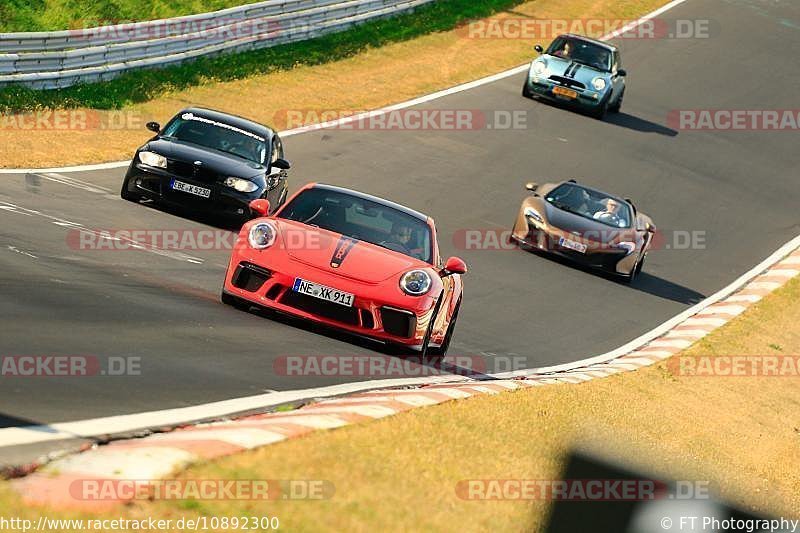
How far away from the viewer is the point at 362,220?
1187 cm

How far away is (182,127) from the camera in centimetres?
1802

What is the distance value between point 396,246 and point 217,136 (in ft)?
23.3

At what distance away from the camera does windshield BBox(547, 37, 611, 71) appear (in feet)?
98.7

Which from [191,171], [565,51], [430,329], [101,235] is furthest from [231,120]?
[565,51]

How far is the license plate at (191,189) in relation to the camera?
16922 millimetres

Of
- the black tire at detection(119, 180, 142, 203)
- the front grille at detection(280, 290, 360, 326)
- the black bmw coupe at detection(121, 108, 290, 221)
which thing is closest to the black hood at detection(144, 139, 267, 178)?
the black bmw coupe at detection(121, 108, 290, 221)

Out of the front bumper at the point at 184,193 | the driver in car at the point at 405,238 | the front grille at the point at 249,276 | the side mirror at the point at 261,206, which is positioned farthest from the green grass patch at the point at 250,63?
the front grille at the point at 249,276

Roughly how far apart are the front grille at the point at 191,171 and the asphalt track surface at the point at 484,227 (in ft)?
2.00

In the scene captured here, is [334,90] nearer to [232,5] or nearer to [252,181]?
[232,5]

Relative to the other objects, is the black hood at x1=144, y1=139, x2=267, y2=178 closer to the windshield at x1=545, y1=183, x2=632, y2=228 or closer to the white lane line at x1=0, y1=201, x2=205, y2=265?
the white lane line at x1=0, y1=201, x2=205, y2=265

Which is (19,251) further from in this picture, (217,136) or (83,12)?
(83,12)

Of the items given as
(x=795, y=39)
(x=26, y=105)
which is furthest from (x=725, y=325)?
(x=795, y=39)

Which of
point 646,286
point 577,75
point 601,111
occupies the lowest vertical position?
point 601,111

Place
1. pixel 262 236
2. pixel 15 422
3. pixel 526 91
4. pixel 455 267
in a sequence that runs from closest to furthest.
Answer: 1. pixel 15 422
2. pixel 262 236
3. pixel 455 267
4. pixel 526 91
